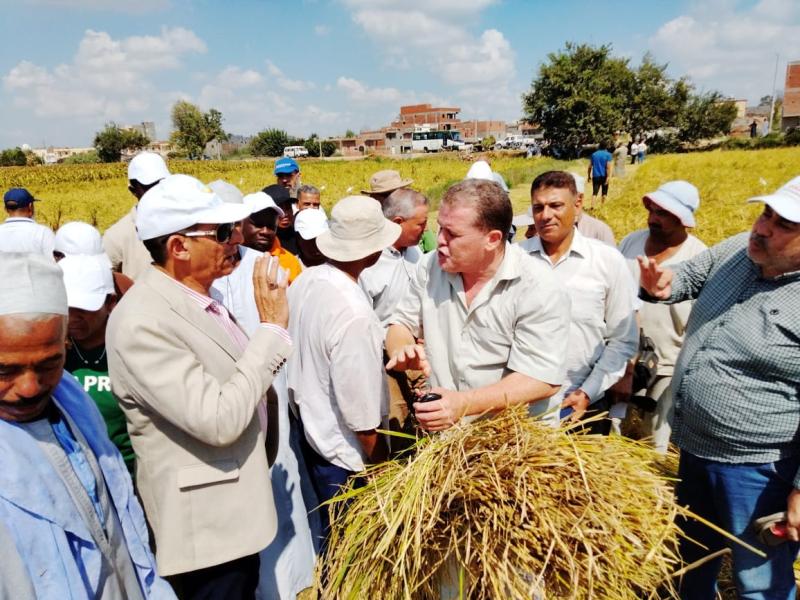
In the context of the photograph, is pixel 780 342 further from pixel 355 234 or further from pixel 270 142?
pixel 270 142

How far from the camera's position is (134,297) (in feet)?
5.51

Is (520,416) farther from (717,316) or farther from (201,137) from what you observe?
(201,137)

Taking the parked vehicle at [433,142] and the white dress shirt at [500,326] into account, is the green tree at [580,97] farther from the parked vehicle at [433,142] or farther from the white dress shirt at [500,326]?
the white dress shirt at [500,326]

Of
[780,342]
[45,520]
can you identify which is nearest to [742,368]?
[780,342]

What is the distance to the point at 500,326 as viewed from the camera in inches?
82.8

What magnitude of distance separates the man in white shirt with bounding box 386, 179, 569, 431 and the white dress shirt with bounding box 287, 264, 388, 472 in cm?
18

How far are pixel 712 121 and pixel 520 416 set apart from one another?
6193cm

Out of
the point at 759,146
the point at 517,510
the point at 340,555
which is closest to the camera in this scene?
the point at 517,510

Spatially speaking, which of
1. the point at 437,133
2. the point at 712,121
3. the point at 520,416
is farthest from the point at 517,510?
the point at 437,133

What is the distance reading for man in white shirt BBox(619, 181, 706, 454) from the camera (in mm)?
3189

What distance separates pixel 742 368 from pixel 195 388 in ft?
6.96

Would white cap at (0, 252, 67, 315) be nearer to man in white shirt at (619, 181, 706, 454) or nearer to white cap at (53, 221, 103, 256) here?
white cap at (53, 221, 103, 256)

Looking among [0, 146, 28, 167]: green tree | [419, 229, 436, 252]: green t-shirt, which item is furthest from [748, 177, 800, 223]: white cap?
[0, 146, 28, 167]: green tree

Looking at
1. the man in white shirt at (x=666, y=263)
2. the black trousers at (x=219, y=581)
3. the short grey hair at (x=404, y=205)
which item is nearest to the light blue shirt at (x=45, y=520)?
the black trousers at (x=219, y=581)
